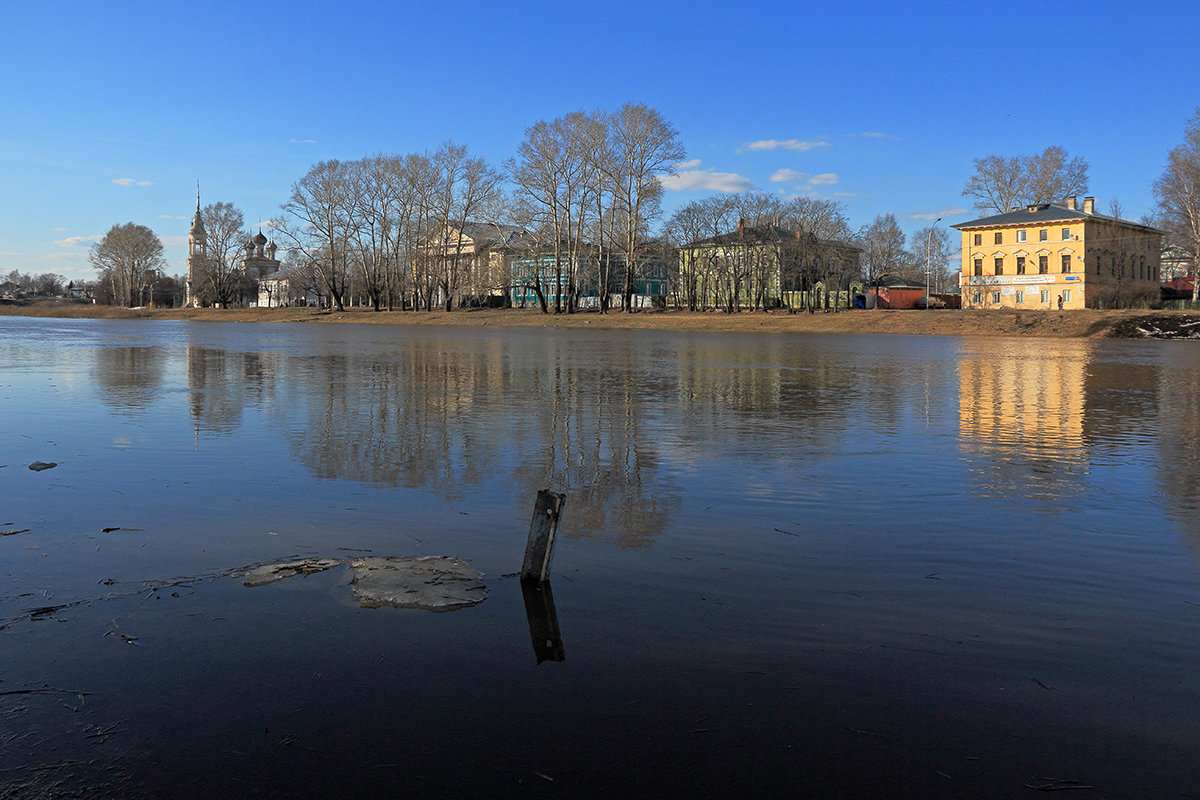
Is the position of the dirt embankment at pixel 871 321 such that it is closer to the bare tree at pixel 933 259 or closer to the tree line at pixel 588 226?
the tree line at pixel 588 226

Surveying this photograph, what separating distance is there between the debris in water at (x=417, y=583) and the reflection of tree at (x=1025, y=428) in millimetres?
5305

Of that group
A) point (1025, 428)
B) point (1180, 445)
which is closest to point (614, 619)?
point (1180, 445)

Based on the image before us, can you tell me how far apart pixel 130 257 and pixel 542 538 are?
461 feet

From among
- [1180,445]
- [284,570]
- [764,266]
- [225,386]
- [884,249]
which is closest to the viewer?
[284,570]

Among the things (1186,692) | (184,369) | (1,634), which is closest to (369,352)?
(184,369)

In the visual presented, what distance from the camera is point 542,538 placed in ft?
18.3

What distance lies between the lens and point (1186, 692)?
4203 mm

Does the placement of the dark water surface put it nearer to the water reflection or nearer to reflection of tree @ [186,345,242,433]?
reflection of tree @ [186,345,242,433]

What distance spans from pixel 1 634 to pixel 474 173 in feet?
264

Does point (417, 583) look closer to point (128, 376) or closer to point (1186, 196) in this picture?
point (128, 376)

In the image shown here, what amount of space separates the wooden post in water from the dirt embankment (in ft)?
173

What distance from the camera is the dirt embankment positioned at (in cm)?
5131

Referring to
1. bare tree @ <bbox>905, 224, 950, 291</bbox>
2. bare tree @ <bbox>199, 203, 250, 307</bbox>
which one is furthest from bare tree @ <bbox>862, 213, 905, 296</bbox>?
bare tree @ <bbox>199, 203, 250, 307</bbox>

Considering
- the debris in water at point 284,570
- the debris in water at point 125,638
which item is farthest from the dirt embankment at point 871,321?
the debris in water at point 125,638
